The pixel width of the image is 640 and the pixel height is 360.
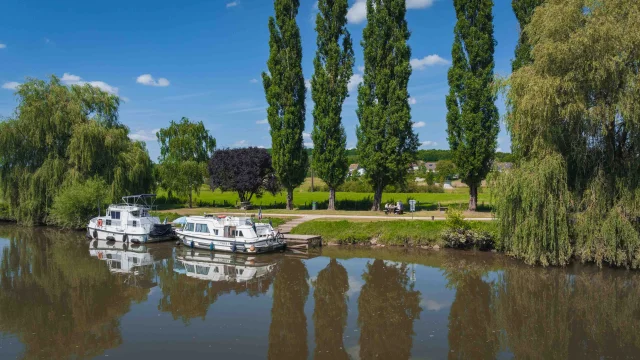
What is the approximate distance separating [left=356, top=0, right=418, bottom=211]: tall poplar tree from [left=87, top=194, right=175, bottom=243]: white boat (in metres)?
16.7

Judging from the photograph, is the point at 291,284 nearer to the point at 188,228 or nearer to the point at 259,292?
the point at 259,292

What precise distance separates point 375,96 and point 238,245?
56.3 feet

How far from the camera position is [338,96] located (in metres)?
38.2

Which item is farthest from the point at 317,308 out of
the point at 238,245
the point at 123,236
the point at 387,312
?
the point at 123,236

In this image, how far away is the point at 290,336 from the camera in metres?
14.1

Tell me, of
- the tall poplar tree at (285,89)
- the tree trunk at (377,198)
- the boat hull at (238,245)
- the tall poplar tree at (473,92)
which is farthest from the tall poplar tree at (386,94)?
the boat hull at (238,245)

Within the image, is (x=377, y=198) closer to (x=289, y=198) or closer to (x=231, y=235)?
(x=289, y=198)

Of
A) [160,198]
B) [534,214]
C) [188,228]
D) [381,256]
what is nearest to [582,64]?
[534,214]

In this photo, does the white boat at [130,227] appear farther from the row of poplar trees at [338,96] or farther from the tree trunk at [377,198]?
the tree trunk at [377,198]

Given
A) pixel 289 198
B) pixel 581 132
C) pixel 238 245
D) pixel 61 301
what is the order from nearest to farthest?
pixel 61 301 → pixel 581 132 → pixel 238 245 → pixel 289 198

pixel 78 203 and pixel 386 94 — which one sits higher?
pixel 386 94

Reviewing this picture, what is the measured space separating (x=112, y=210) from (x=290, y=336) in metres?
24.2

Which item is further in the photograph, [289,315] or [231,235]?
[231,235]

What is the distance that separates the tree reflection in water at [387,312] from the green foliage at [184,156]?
2899cm
